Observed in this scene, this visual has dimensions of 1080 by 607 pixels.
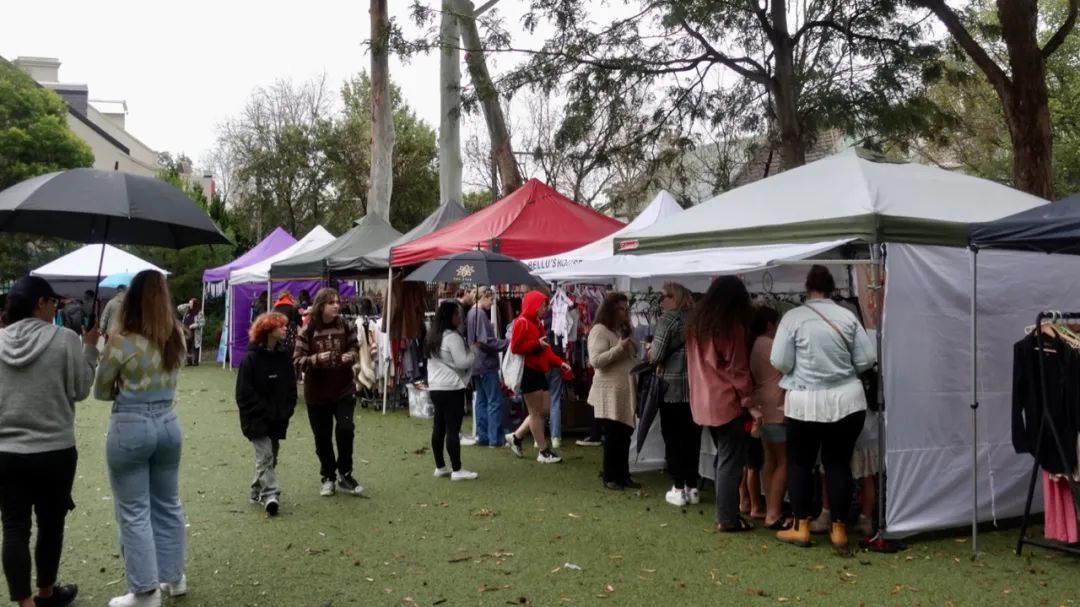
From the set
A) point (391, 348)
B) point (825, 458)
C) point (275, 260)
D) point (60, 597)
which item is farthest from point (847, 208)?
point (275, 260)

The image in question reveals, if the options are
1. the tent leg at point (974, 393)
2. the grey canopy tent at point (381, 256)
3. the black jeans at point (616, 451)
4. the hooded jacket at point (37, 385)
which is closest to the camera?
the hooded jacket at point (37, 385)

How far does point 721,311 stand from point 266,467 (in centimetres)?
351

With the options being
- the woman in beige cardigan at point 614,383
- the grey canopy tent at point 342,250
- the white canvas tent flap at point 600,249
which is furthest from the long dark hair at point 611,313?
the grey canopy tent at point 342,250

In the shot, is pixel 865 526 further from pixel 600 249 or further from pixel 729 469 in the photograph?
pixel 600 249

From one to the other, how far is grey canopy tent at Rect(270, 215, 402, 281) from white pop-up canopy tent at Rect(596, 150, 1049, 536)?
8.69 m

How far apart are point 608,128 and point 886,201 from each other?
7.14 meters

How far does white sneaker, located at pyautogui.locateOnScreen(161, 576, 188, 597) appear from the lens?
15.3 feet

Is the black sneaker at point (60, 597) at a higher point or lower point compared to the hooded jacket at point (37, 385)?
lower

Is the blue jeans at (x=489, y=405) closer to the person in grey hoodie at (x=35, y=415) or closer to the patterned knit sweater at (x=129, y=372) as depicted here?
the patterned knit sweater at (x=129, y=372)

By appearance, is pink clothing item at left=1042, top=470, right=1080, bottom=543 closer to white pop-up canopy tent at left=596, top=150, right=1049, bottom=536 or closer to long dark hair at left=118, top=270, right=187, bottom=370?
white pop-up canopy tent at left=596, top=150, right=1049, bottom=536

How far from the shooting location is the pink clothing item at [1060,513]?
5.33m

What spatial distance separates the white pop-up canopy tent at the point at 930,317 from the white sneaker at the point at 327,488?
3.66m

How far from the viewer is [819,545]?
564 centimetres

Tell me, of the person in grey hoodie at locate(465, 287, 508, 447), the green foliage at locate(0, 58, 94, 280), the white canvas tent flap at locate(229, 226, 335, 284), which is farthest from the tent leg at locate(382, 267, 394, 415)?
the green foliage at locate(0, 58, 94, 280)
